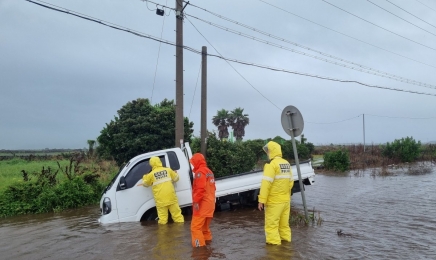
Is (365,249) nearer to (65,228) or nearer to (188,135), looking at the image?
(65,228)

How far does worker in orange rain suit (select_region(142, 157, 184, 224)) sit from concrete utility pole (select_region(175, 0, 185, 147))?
3.90 meters

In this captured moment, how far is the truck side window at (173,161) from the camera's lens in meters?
9.07

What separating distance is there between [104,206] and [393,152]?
97.0 ft

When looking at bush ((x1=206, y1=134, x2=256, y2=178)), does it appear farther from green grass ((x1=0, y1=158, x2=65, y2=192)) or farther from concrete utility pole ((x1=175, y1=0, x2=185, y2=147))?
green grass ((x1=0, y1=158, x2=65, y2=192))

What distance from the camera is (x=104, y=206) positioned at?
8.82 metres

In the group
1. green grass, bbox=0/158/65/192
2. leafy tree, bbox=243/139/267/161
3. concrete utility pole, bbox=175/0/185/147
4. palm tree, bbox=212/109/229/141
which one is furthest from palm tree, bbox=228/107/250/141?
concrete utility pole, bbox=175/0/185/147

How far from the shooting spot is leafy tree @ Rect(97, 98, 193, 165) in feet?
65.7

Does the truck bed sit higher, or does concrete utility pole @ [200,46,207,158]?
concrete utility pole @ [200,46,207,158]

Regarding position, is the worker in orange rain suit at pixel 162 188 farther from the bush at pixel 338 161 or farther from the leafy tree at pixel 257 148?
the leafy tree at pixel 257 148

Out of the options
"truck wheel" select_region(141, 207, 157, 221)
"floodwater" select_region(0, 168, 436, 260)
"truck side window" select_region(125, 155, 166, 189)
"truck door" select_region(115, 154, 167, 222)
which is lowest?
"floodwater" select_region(0, 168, 436, 260)

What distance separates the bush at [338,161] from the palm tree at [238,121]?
29.3 meters

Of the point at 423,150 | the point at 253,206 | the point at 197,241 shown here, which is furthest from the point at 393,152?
the point at 197,241

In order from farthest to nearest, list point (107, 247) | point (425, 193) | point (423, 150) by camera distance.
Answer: point (423, 150) < point (425, 193) < point (107, 247)

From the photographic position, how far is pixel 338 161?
26.1 meters
